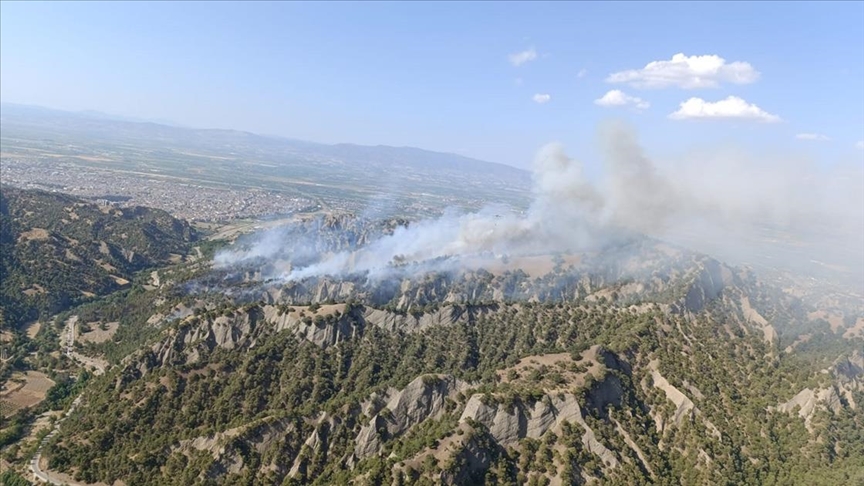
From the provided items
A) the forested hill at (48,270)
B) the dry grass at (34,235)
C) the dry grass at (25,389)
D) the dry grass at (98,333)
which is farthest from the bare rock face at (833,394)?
the dry grass at (34,235)

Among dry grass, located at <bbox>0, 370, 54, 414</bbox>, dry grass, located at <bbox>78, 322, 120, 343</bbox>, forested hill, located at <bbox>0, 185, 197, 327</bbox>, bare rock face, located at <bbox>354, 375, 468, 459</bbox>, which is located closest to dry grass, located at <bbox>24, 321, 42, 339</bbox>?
forested hill, located at <bbox>0, 185, 197, 327</bbox>

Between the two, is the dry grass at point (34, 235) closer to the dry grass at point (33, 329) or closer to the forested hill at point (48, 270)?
the forested hill at point (48, 270)

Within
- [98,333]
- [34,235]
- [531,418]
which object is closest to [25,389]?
[98,333]

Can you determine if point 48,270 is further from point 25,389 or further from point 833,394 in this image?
point 833,394

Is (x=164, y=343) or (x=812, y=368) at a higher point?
(x=812, y=368)

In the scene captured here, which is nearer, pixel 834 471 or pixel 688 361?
pixel 834 471

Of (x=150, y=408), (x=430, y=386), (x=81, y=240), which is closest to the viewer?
(x=430, y=386)

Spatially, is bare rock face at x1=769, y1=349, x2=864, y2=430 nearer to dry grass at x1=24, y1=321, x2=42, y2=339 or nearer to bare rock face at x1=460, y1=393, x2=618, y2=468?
bare rock face at x1=460, y1=393, x2=618, y2=468

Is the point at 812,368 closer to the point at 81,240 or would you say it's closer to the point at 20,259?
the point at 20,259

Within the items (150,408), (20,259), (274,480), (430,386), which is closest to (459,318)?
(430,386)
